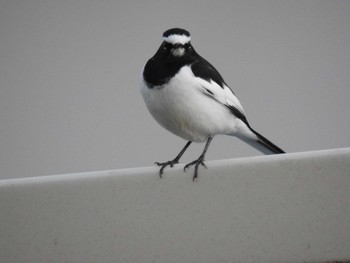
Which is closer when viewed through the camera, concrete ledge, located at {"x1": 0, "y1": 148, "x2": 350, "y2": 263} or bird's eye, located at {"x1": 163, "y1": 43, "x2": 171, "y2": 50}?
concrete ledge, located at {"x1": 0, "y1": 148, "x2": 350, "y2": 263}

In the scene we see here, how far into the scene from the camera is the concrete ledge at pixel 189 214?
3.67ft

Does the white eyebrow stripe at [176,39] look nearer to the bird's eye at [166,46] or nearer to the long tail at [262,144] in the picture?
the bird's eye at [166,46]

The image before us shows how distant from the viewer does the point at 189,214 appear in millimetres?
1151

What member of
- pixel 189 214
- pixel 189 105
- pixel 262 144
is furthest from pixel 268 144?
pixel 189 214

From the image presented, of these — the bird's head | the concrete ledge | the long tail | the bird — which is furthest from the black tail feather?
the concrete ledge

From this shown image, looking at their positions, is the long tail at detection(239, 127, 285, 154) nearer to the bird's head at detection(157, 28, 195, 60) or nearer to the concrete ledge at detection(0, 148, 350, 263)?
the bird's head at detection(157, 28, 195, 60)

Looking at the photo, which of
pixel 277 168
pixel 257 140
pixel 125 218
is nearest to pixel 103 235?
pixel 125 218

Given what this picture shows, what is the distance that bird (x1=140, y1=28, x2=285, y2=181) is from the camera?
1.53 m

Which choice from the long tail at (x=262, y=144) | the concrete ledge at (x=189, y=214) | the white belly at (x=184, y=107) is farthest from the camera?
the long tail at (x=262, y=144)

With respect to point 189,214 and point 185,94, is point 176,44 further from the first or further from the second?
point 189,214

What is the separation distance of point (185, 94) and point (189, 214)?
46 centimetres

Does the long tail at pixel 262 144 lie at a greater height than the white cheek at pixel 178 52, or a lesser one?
lesser

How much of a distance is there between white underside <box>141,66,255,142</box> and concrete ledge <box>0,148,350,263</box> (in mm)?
341

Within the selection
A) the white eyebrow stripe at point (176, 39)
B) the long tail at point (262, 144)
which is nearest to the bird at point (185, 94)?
the white eyebrow stripe at point (176, 39)
